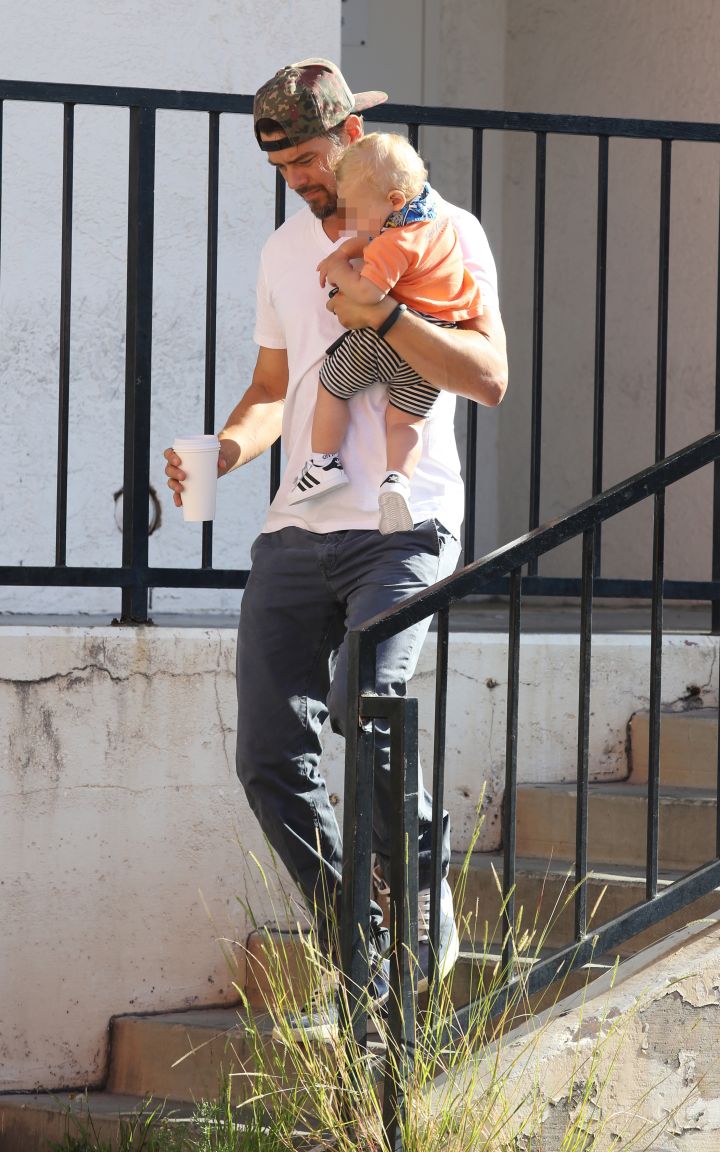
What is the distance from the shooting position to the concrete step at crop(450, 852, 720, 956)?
139 inches

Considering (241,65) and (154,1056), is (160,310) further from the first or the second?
(154,1056)

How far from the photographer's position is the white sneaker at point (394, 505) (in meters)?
2.69

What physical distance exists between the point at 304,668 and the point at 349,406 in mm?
514

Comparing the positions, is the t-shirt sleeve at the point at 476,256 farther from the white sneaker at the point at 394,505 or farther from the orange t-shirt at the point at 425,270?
the white sneaker at the point at 394,505

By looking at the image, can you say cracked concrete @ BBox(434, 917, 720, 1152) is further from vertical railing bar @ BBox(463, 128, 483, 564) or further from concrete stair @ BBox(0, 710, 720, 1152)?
vertical railing bar @ BBox(463, 128, 483, 564)

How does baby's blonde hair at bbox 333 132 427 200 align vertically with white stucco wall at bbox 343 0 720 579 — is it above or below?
below

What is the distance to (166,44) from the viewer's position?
5035 millimetres

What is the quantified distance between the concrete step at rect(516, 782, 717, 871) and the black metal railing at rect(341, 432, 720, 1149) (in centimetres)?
84

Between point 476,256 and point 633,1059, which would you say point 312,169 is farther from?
point 633,1059

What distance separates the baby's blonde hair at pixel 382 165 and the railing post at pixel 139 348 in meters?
1.37

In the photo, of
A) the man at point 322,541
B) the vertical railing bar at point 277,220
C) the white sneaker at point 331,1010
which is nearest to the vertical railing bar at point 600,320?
the vertical railing bar at point 277,220

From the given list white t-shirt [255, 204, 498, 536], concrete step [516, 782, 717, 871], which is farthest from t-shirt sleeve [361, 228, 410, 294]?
concrete step [516, 782, 717, 871]

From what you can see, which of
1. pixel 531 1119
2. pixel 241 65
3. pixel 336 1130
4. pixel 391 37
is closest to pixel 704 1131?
pixel 531 1119

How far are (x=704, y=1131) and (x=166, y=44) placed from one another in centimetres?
380
